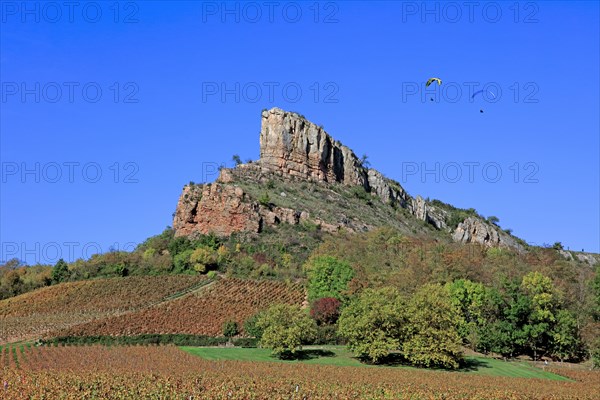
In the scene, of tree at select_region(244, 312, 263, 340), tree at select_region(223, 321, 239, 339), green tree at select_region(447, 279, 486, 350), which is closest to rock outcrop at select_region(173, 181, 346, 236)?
tree at select_region(223, 321, 239, 339)

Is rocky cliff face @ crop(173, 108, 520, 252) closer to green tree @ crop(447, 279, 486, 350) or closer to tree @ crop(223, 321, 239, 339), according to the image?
tree @ crop(223, 321, 239, 339)

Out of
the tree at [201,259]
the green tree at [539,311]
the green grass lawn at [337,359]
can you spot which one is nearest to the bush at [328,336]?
the green grass lawn at [337,359]

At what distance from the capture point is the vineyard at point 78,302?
2832 inches

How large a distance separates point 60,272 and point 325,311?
1940 inches

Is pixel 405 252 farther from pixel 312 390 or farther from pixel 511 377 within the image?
pixel 312 390

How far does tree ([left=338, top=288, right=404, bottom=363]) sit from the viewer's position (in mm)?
55812

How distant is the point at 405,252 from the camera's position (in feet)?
313

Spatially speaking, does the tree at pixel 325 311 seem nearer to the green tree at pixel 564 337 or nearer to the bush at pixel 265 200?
the green tree at pixel 564 337

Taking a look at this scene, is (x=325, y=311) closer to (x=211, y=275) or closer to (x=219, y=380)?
(x=211, y=275)

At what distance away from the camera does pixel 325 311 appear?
70625mm

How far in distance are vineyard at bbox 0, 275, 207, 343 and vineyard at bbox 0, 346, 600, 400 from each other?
1478 cm

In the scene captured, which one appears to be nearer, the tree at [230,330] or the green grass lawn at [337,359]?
the green grass lawn at [337,359]

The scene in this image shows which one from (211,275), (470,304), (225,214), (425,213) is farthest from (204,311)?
(425,213)

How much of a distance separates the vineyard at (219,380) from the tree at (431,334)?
2864mm
